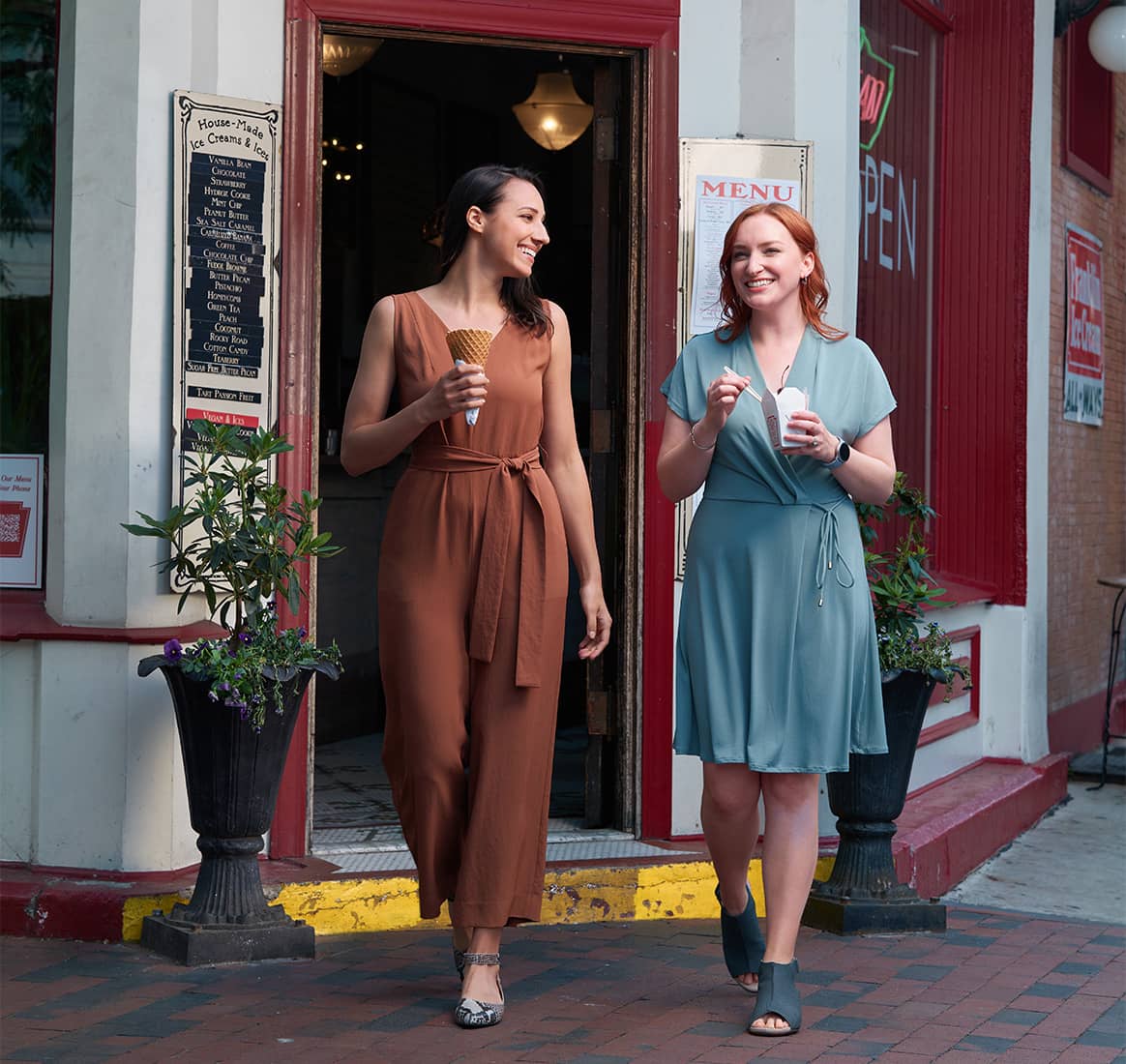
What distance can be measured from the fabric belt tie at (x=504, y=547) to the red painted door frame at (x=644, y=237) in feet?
4.17

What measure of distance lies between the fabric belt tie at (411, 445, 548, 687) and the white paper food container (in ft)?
2.21

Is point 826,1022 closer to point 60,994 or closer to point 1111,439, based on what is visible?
point 60,994

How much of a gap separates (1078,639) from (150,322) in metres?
6.35

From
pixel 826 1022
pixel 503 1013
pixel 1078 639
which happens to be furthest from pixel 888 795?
pixel 1078 639

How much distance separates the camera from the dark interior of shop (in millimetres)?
8094

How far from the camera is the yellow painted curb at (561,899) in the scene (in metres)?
4.95

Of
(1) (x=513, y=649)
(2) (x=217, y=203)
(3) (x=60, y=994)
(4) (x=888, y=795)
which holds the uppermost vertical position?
(2) (x=217, y=203)

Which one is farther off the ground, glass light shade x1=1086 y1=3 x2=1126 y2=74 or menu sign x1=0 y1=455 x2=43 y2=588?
glass light shade x1=1086 y1=3 x2=1126 y2=74

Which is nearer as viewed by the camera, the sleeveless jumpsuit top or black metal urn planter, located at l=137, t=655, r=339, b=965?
the sleeveless jumpsuit top

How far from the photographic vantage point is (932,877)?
5984mm

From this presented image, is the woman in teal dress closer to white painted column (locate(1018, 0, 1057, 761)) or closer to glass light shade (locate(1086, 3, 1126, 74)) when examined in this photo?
white painted column (locate(1018, 0, 1057, 761))

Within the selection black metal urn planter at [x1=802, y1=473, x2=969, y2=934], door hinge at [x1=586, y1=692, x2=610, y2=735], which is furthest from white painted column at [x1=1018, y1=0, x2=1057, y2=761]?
door hinge at [x1=586, y1=692, x2=610, y2=735]

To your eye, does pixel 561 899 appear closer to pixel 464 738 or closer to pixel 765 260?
pixel 464 738

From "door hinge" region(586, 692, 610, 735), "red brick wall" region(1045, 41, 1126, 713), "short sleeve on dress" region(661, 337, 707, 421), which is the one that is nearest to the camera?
"short sleeve on dress" region(661, 337, 707, 421)
